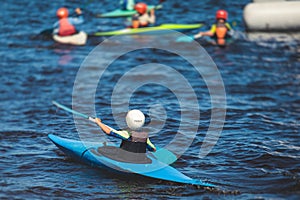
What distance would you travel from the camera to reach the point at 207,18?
17.8m

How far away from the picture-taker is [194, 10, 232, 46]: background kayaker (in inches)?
577

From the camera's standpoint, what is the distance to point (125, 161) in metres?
7.78

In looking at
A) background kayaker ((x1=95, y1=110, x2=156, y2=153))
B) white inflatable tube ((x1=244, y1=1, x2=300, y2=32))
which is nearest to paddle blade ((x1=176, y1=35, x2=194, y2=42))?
white inflatable tube ((x1=244, y1=1, x2=300, y2=32))

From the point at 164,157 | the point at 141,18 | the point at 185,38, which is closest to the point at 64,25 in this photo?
the point at 141,18

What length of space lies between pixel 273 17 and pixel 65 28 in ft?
17.5

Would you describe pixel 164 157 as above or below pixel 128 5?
below

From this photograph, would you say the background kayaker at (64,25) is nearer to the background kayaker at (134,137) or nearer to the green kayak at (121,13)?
the green kayak at (121,13)

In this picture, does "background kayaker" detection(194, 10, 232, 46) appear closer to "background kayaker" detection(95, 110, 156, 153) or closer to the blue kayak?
the blue kayak

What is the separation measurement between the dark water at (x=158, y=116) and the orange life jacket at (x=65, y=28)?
1.29ft

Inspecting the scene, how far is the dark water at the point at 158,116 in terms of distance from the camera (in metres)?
7.76

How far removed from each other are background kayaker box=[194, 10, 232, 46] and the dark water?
0.88 feet

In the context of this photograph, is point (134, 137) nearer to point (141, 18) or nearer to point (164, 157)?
point (164, 157)

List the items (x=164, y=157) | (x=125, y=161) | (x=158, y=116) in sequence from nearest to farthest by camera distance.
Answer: (x=125, y=161) < (x=164, y=157) < (x=158, y=116)

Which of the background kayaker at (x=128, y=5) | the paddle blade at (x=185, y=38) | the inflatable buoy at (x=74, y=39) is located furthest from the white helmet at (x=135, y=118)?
the background kayaker at (x=128, y=5)
